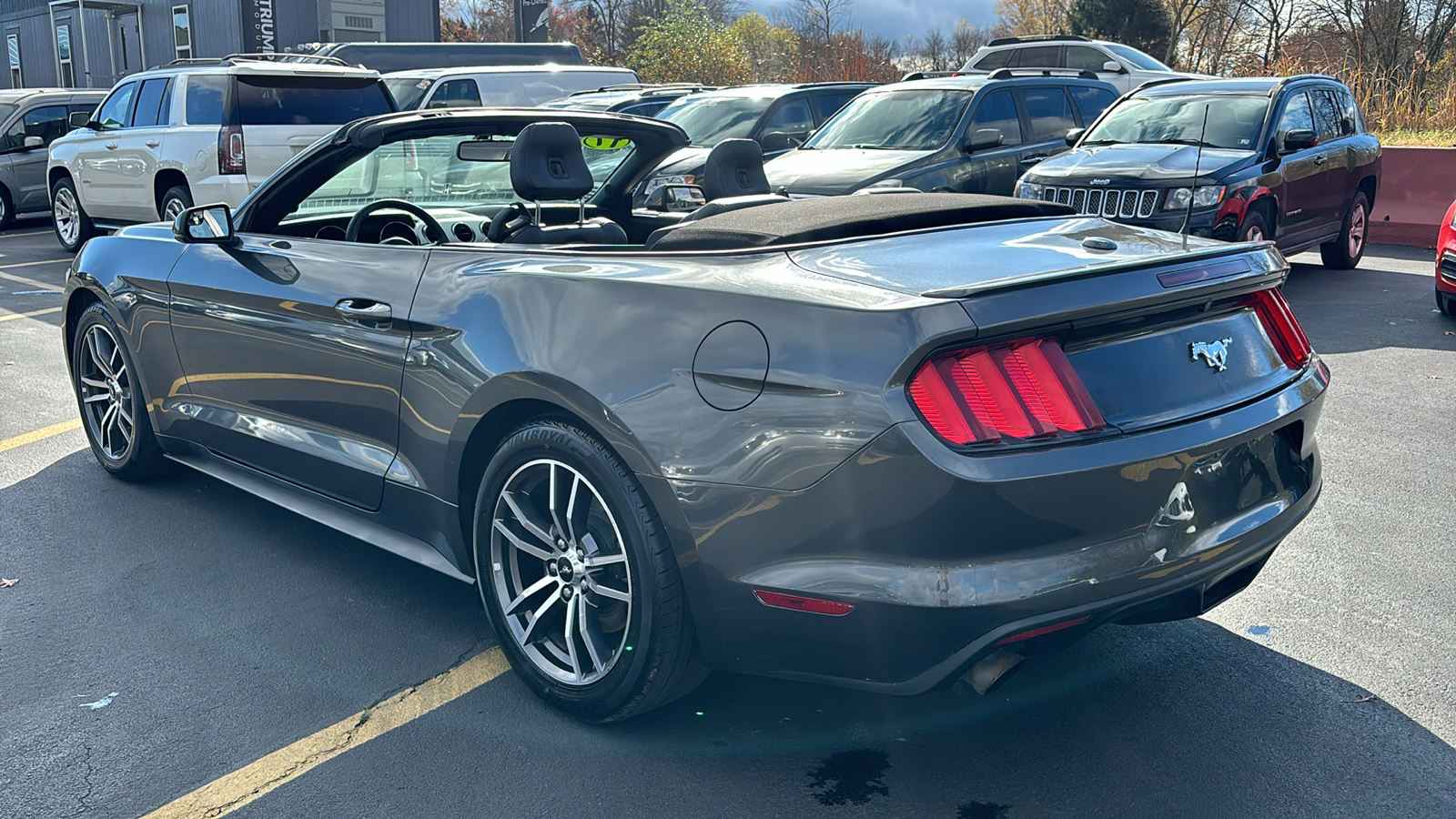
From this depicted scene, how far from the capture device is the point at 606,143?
15.5 ft

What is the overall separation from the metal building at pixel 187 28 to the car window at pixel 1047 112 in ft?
79.0

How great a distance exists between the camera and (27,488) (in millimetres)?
5199

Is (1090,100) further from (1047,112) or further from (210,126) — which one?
(210,126)

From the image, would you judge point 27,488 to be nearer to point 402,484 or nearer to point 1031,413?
point 402,484

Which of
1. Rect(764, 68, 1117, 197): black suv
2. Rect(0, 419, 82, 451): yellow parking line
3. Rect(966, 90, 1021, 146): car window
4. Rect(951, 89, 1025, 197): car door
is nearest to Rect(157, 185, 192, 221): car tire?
Rect(764, 68, 1117, 197): black suv

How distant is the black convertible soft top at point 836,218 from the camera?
3170 mm

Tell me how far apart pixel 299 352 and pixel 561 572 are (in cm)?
135

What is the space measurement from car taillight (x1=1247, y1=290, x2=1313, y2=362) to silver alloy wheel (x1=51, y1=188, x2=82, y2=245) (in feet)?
45.7

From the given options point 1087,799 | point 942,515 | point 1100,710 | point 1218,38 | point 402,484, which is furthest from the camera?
point 1218,38

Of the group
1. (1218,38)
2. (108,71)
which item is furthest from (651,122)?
(108,71)

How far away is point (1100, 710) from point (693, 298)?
1.51 meters

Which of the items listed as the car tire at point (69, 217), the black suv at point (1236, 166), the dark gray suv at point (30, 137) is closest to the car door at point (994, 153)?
the black suv at point (1236, 166)

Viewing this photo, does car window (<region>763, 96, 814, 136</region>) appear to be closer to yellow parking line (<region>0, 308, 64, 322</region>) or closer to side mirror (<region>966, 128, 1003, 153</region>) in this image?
side mirror (<region>966, 128, 1003, 153</region>)

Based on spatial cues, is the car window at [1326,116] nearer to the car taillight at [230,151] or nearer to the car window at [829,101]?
the car window at [829,101]
